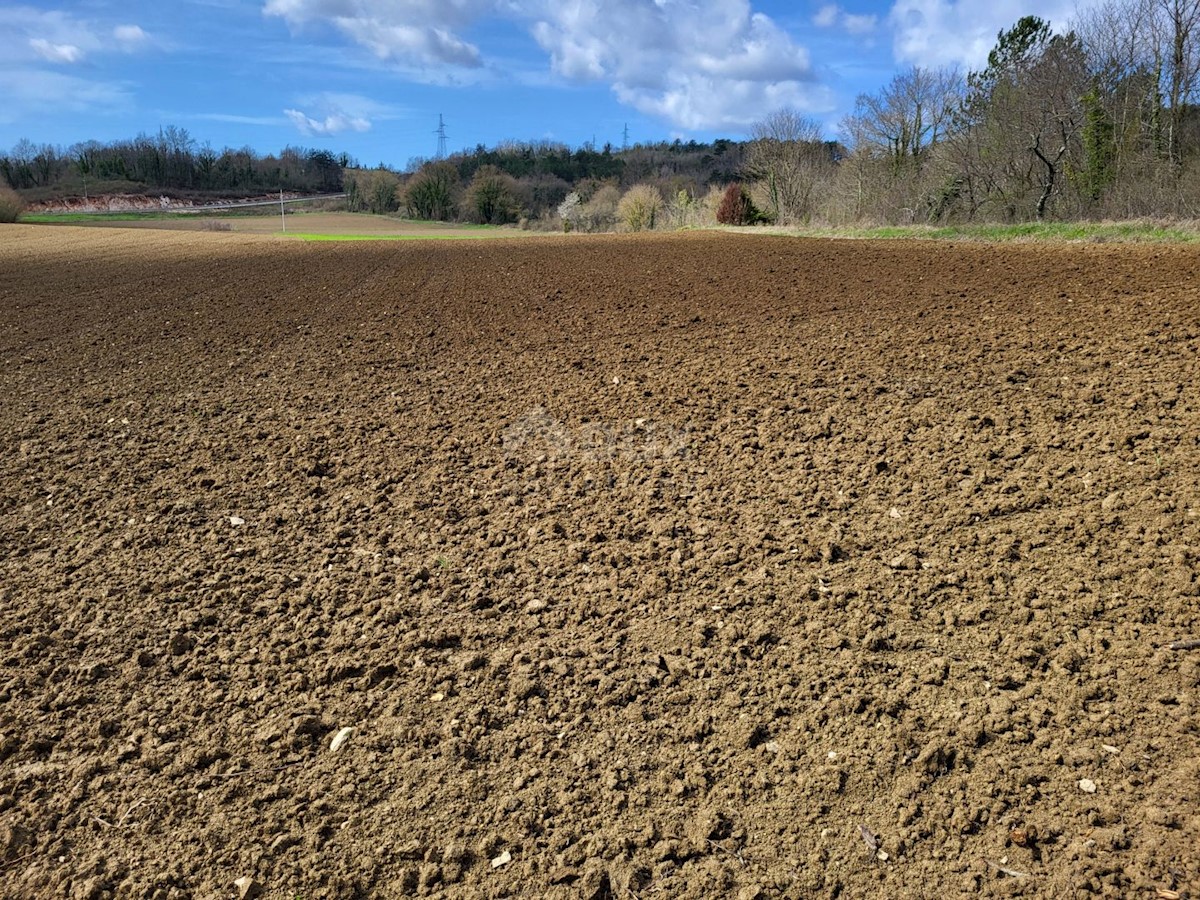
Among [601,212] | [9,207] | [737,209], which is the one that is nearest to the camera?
[737,209]

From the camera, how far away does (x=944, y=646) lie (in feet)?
12.2

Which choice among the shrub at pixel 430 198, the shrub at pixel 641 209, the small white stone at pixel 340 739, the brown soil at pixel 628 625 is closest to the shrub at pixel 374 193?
the shrub at pixel 430 198

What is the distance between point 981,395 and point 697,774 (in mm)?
5046

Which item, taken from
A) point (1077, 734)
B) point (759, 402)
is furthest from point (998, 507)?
point (759, 402)

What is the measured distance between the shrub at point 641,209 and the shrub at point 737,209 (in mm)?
17692

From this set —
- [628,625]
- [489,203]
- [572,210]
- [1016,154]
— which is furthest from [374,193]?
[628,625]

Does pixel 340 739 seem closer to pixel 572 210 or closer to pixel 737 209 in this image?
pixel 737 209

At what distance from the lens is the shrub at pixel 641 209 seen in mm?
74688

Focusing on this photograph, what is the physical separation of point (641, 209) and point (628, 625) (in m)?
75.9

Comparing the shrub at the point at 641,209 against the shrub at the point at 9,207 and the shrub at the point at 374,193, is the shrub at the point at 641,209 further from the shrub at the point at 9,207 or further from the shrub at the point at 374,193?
the shrub at the point at 9,207

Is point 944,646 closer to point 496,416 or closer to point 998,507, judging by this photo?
point 998,507

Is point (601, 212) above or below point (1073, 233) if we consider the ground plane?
above

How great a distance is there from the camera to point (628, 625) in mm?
4109

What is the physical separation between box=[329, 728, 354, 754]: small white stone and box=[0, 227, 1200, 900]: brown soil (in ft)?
0.16
